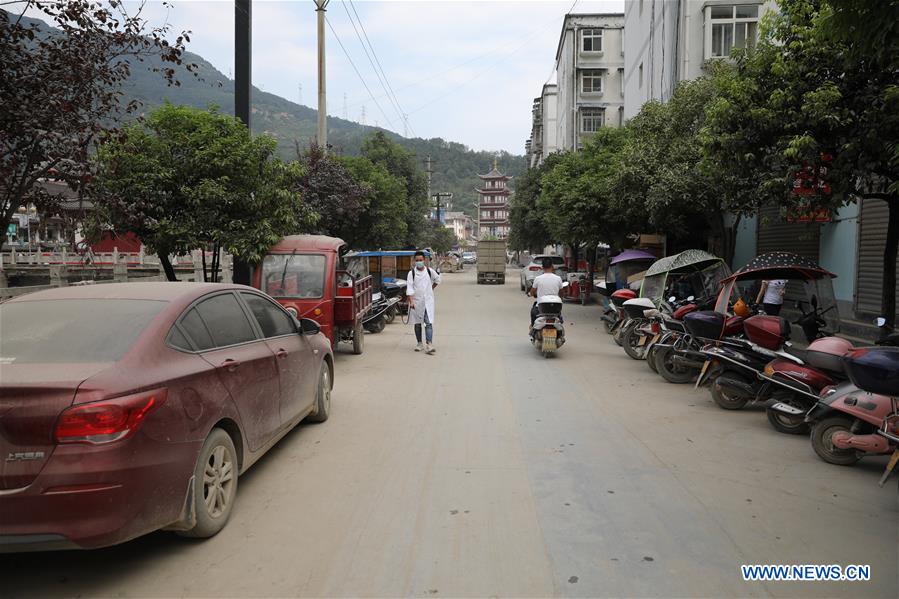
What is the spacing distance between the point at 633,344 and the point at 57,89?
9.67 m

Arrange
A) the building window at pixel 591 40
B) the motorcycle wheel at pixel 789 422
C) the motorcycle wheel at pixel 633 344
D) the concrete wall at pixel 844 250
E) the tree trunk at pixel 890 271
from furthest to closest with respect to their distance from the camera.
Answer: the building window at pixel 591 40, the concrete wall at pixel 844 250, the motorcycle wheel at pixel 633 344, the tree trunk at pixel 890 271, the motorcycle wheel at pixel 789 422

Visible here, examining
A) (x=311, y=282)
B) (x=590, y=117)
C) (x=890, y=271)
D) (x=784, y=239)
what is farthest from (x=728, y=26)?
(x=590, y=117)

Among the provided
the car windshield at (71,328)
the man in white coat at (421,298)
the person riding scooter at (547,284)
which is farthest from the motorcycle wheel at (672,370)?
the car windshield at (71,328)

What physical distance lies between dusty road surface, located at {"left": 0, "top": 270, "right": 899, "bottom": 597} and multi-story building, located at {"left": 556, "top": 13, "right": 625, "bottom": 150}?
1900 inches

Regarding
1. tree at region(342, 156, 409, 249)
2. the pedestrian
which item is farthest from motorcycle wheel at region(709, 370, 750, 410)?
tree at region(342, 156, 409, 249)

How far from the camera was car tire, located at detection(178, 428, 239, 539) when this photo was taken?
3.98 metres

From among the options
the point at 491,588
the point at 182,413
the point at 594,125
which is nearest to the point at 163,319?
the point at 182,413

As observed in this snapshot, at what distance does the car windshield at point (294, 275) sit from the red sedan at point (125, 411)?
5.58 meters

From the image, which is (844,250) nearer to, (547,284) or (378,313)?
(547,284)

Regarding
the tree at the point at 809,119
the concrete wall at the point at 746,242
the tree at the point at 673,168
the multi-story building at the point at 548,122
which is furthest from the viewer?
the multi-story building at the point at 548,122

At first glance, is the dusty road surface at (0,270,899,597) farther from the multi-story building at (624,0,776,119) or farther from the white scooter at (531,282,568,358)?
the multi-story building at (624,0,776,119)

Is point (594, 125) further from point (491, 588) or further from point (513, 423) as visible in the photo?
point (491, 588)

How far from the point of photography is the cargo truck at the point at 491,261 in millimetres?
39875

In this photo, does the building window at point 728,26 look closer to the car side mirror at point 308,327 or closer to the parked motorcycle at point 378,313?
the parked motorcycle at point 378,313
